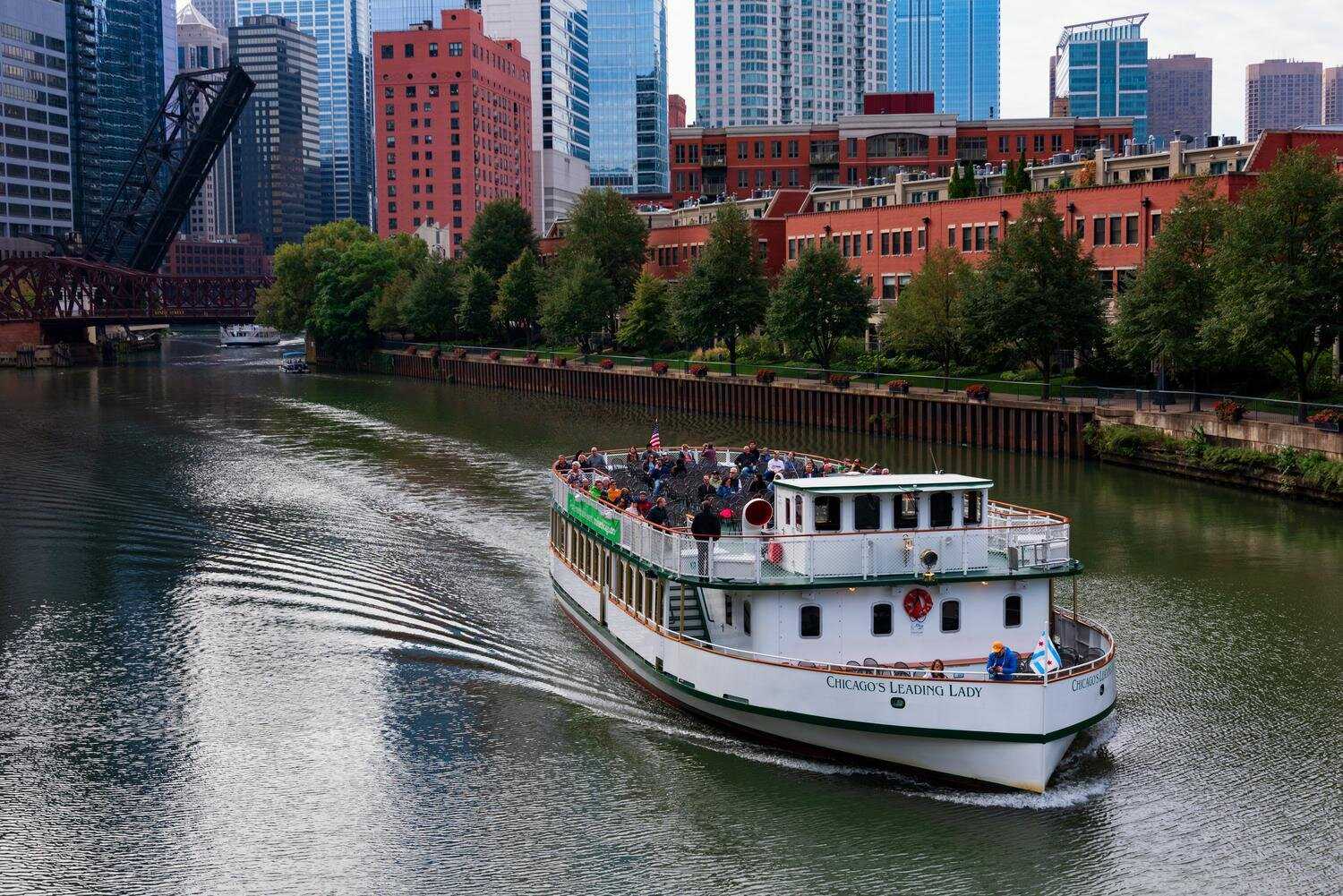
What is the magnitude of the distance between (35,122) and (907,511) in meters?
188

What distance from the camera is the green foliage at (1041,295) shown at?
2272 inches

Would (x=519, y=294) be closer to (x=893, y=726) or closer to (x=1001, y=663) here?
(x=893, y=726)

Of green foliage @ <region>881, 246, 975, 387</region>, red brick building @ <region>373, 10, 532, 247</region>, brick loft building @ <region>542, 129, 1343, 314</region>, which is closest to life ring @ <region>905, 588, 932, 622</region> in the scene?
brick loft building @ <region>542, 129, 1343, 314</region>

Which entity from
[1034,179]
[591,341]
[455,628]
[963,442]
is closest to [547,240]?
[591,341]

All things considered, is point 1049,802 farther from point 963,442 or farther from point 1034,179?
point 1034,179

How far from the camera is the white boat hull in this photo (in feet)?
65.0

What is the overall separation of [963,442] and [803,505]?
1445 inches

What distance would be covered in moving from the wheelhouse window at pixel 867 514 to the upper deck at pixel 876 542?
0.5 inches

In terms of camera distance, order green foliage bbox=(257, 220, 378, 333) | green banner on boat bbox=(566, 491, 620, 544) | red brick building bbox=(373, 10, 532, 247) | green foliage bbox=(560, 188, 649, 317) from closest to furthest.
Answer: green banner on boat bbox=(566, 491, 620, 544)
green foliage bbox=(560, 188, 649, 317)
green foliage bbox=(257, 220, 378, 333)
red brick building bbox=(373, 10, 532, 247)

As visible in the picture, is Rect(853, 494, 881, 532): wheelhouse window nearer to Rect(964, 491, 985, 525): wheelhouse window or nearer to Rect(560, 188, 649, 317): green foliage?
Rect(964, 491, 985, 525): wheelhouse window

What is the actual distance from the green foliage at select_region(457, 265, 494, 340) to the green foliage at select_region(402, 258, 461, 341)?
93 cm

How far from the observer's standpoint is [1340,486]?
4169 cm

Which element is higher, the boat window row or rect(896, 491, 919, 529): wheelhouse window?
rect(896, 491, 919, 529): wheelhouse window

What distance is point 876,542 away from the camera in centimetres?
2188
